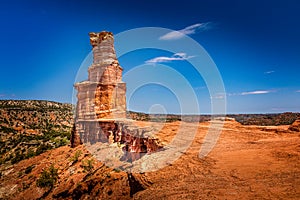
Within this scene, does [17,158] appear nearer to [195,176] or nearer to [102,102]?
[102,102]

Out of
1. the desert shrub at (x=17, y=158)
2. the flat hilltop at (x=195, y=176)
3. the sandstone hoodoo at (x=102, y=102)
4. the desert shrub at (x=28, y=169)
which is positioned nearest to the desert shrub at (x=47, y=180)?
the flat hilltop at (x=195, y=176)

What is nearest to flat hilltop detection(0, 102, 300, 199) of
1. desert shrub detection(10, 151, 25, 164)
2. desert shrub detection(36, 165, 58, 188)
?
desert shrub detection(36, 165, 58, 188)

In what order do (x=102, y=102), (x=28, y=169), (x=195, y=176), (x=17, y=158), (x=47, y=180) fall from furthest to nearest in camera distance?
(x=17, y=158), (x=28, y=169), (x=102, y=102), (x=47, y=180), (x=195, y=176)

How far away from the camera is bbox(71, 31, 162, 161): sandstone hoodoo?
2341cm

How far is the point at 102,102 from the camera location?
995 inches

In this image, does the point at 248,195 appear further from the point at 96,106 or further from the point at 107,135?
the point at 96,106

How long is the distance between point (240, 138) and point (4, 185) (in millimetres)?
26159

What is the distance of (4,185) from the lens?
974 inches

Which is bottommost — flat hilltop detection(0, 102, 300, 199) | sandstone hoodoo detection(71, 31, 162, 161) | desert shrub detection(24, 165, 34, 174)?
desert shrub detection(24, 165, 34, 174)

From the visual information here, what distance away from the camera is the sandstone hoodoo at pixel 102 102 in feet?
76.8

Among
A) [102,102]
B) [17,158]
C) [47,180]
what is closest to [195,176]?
[47,180]

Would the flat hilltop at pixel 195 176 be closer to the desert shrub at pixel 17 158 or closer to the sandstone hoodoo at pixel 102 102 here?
the sandstone hoodoo at pixel 102 102

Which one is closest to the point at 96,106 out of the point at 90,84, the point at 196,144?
the point at 90,84

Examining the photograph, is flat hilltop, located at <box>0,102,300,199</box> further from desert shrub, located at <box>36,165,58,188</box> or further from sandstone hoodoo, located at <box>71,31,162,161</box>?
sandstone hoodoo, located at <box>71,31,162,161</box>
